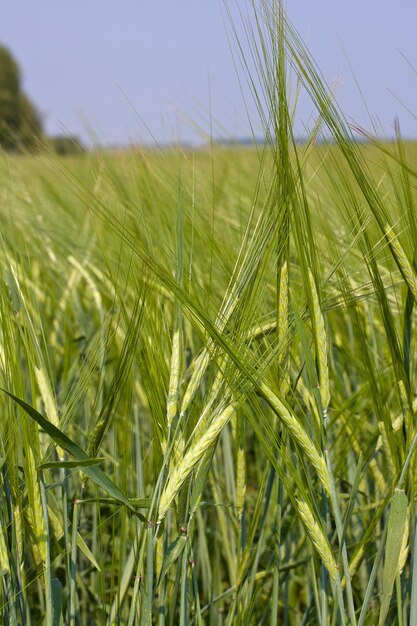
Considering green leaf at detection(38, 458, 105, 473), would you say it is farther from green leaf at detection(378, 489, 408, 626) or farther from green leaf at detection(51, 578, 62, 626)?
green leaf at detection(378, 489, 408, 626)

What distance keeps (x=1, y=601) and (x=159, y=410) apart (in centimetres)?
24

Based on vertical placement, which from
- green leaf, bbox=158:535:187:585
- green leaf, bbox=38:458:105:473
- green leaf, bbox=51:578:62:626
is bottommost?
green leaf, bbox=51:578:62:626

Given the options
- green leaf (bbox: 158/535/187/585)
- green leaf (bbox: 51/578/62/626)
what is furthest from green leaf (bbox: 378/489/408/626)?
green leaf (bbox: 51/578/62/626)

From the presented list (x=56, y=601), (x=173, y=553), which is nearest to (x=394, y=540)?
(x=173, y=553)

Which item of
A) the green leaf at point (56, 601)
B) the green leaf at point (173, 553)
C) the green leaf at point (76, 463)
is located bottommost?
the green leaf at point (56, 601)

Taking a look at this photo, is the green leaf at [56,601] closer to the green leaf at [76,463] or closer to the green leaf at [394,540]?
the green leaf at [76,463]

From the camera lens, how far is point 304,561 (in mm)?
1155

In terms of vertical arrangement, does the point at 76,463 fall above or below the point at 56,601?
above

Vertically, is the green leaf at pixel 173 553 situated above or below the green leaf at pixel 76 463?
below

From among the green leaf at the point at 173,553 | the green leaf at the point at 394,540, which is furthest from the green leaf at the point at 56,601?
the green leaf at the point at 394,540

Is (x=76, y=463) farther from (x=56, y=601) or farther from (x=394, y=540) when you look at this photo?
(x=394, y=540)

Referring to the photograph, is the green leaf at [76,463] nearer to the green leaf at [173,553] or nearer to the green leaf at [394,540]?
the green leaf at [173,553]

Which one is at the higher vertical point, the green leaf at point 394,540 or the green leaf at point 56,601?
the green leaf at point 394,540

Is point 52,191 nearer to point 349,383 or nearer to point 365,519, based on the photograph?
point 349,383
